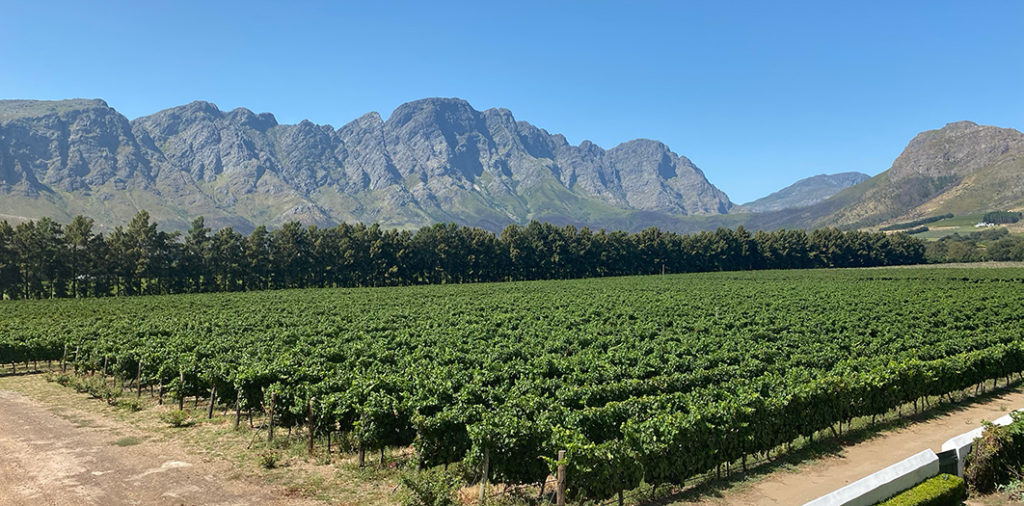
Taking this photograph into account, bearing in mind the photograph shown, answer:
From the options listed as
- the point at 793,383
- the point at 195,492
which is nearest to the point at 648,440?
the point at 793,383

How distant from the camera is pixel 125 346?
3303cm

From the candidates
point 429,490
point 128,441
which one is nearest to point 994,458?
point 429,490

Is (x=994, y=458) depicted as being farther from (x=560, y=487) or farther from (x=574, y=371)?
(x=574, y=371)

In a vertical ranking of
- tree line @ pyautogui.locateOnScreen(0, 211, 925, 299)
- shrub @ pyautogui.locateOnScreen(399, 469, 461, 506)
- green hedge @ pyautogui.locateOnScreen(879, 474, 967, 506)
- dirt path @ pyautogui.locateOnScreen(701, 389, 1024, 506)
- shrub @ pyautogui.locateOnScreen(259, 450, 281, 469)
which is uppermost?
tree line @ pyautogui.locateOnScreen(0, 211, 925, 299)

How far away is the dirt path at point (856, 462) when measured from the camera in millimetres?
16547

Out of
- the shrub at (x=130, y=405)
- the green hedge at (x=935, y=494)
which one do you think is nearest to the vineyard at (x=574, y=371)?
the shrub at (x=130, y=405)

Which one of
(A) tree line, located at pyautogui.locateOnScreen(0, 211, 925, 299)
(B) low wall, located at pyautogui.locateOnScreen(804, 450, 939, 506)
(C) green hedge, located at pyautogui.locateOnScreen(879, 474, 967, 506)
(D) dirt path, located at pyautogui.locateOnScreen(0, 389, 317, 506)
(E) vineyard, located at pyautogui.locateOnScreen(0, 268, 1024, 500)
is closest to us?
(B) low wall, located at pyautogui.locateOnScreen(804, 450, 939, 506)

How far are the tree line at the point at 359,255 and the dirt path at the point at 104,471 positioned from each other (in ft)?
301

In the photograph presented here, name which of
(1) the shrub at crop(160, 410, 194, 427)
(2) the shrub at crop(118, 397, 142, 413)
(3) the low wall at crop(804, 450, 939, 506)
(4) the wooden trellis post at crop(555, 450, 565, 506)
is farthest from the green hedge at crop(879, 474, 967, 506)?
(2) the shrub at crop(118, 397, 142, 413)

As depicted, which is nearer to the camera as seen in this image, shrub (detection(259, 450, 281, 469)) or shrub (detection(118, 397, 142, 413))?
shrub (detection(259, 450, 281, 469))

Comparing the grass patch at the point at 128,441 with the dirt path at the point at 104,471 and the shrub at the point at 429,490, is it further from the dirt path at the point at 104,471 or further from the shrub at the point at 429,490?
the shrub at the point at 429,490

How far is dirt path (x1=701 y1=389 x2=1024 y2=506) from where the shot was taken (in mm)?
16547

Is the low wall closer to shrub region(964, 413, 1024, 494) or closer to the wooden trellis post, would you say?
shrub region(964, 413, 1024, 494)

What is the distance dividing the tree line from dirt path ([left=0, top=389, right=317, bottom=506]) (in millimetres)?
91695
